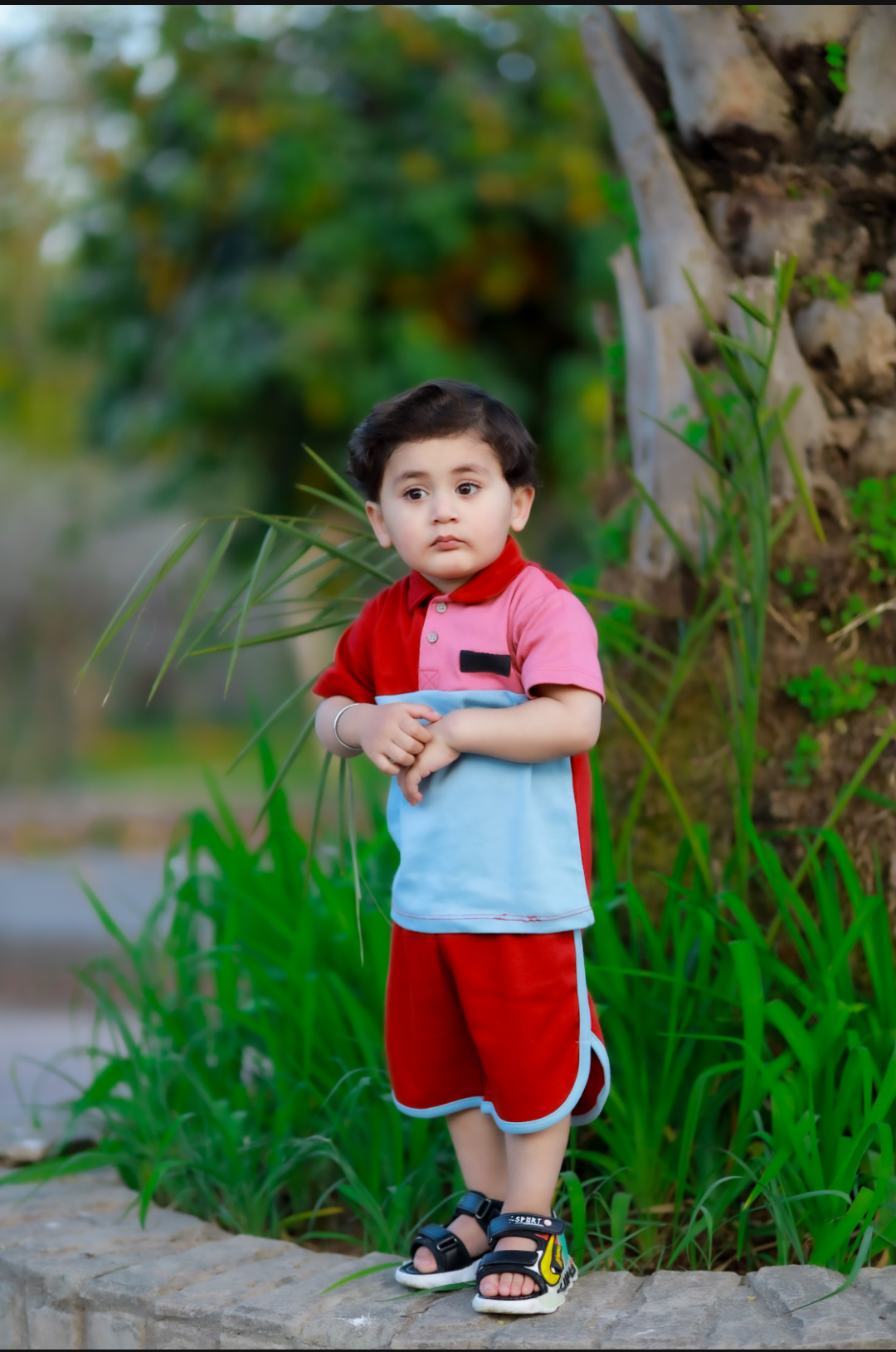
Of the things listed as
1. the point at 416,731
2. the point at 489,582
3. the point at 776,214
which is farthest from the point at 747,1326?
the point at 776,214

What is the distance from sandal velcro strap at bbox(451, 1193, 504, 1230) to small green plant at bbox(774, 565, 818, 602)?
1.04 meters

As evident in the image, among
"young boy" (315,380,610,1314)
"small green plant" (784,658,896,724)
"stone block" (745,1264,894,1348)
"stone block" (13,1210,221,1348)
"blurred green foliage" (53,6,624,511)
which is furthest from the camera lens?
"blurred green foliage" (53,6,624,511)

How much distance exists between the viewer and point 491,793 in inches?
58.4

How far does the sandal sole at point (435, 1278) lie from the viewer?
155cm

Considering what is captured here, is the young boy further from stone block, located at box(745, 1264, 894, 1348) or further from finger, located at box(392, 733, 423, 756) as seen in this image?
stone block, located at box(745, 1264, 894, 1348)

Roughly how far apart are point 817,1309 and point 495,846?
2.15 ft

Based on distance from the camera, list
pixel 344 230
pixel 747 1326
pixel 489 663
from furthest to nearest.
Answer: pixel 344 230 < pixel 489 663 < pixel 747 1326

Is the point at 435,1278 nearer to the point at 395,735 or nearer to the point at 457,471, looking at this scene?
the point at 395,735

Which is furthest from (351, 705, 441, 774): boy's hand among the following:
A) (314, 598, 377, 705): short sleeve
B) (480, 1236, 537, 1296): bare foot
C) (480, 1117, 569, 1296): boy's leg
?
(480, 1236, 537, 1296): bare foot

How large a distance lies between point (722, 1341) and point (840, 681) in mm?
996

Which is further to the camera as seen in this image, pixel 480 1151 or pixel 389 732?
pixel 480 1151

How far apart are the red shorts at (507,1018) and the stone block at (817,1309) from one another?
0.31 metres

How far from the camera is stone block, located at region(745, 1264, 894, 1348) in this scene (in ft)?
4.42

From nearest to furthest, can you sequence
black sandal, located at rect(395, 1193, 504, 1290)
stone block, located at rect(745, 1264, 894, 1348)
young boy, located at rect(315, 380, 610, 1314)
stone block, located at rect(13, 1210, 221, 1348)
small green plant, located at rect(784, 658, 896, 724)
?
1. stone block, located at rect(745, 1264, 894, 1348)
2. young boy, located at rect(315, 380, 610, 1314)
3. black sandal, located at rect(395, 1193, 504, 1290)
4. stone block, located at rect(13, 1210, 221, 1348)
5. small green plant, located at rect(784, 658, 896, 724)
